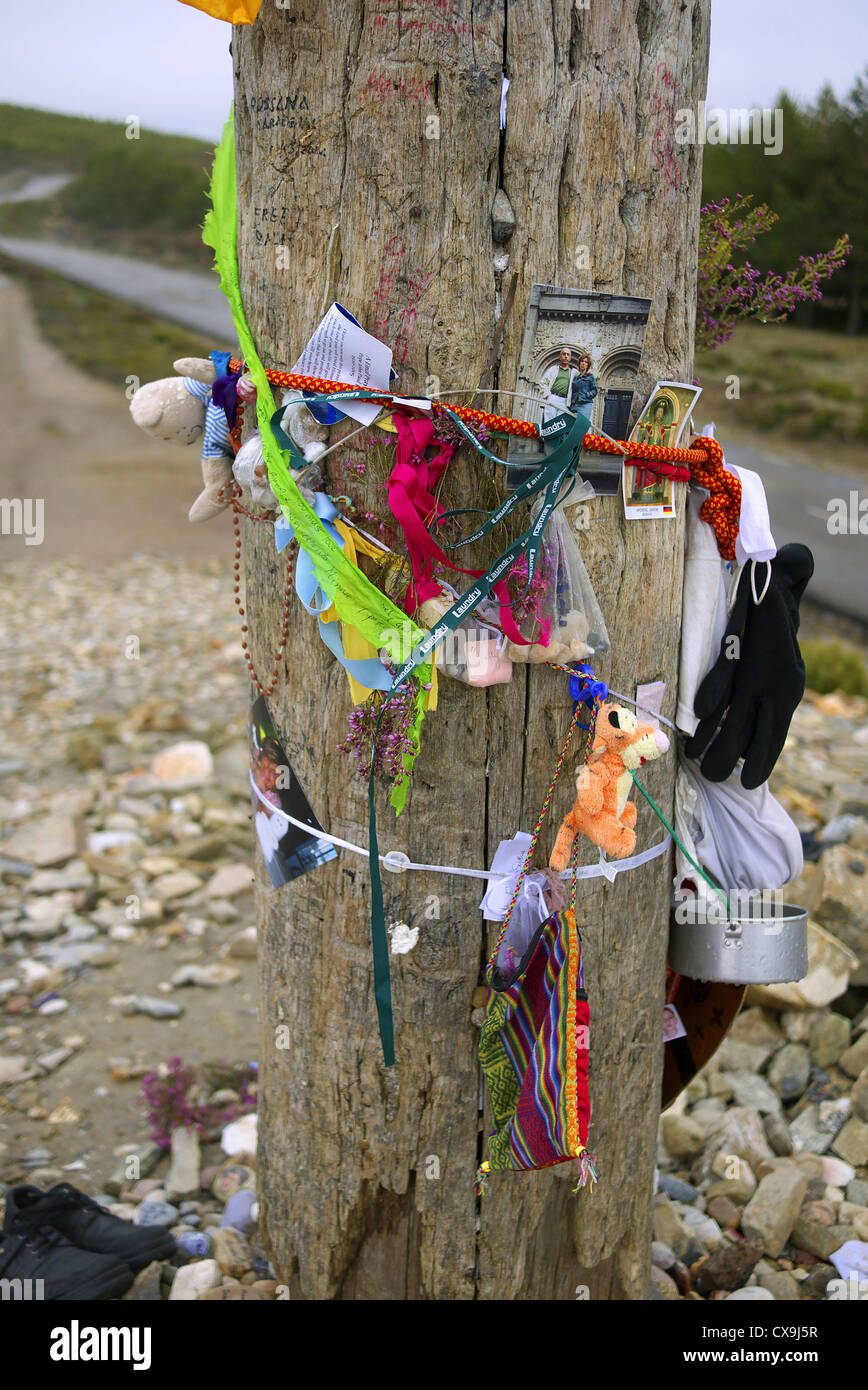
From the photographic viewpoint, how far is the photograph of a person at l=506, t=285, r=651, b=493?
1.81 metres

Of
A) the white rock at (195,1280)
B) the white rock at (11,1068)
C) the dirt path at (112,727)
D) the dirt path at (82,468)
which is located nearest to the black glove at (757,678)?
the white rock at (195,1280)

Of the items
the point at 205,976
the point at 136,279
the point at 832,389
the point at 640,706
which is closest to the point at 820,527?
the point at 832,389

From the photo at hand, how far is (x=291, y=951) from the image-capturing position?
2.32 m

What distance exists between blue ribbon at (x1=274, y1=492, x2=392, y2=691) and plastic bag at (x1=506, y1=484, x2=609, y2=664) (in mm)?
259

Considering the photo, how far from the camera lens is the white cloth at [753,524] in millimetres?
2086

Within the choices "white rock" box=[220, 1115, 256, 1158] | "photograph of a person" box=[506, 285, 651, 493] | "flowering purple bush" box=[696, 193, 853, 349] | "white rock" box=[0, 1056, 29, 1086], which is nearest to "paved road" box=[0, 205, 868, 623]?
"photograph of a person" box=[506, 285, 651, 493]

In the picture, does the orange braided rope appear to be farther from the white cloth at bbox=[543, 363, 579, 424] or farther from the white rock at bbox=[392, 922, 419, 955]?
the white cloth at bbox=[543, 363, 579, 424]

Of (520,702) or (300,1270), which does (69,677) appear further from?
(520,702)

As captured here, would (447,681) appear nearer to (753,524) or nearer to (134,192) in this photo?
(753,524)

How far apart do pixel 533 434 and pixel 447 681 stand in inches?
19.2

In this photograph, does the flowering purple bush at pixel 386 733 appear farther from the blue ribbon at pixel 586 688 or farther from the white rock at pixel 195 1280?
the white rock at pixel 195 1280

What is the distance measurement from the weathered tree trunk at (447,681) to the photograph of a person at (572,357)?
1.3 inches
